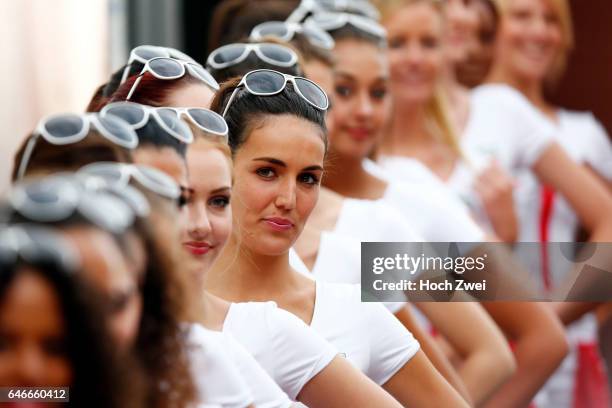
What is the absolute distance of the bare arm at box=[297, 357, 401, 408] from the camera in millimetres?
1665

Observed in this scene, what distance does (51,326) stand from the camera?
1.11 m

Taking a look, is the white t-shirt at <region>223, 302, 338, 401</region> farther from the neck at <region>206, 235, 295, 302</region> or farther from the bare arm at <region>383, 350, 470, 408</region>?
the bare arm at <region>383, 350, 470, 408</region>

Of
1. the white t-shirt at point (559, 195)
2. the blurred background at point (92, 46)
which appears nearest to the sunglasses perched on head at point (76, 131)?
the white t-shirt at point (559, 195)

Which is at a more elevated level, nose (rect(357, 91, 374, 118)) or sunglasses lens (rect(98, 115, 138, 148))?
sunglasses lens (rect(98, 115, 138, 148))

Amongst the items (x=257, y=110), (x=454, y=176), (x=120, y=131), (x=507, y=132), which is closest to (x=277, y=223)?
(x=257, y=110)

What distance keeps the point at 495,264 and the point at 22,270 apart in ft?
4.60

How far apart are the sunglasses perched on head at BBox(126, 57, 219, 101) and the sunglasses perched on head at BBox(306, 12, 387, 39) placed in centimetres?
101

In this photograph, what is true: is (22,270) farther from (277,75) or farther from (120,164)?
(277,75)

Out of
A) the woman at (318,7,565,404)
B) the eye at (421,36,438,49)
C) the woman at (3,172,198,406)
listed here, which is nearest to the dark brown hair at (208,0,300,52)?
the woman at (318,7,565,404)

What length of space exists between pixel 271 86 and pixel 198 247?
372 mm

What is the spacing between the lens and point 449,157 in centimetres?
372

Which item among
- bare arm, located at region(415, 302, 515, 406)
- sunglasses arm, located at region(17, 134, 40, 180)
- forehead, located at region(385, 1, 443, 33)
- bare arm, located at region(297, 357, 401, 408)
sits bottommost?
bare arm, located at region(415, 302, 515, 406)

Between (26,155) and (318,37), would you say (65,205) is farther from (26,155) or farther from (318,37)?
(318,37)

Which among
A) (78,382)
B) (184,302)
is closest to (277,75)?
(184,302)
